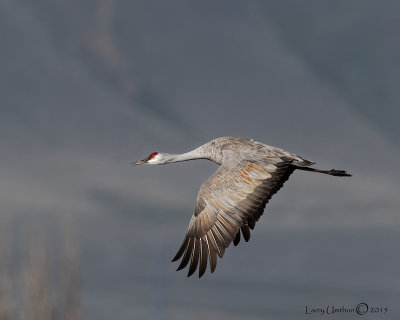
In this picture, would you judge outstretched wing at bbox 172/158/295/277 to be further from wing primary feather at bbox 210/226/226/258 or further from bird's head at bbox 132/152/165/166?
bird's head at bbox 132/152/165/166

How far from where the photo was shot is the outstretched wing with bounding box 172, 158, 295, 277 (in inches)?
741

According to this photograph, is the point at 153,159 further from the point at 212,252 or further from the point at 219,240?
the point at 212,252

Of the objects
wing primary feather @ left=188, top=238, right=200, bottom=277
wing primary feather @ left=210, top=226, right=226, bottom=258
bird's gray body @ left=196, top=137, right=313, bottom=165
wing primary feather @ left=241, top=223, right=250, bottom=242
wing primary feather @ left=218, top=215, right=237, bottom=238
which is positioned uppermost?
bird's gray body @ left=196, top=137, right=313, bottom=165

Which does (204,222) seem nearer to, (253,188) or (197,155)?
(253,188)

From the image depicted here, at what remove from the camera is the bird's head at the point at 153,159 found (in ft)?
86.0

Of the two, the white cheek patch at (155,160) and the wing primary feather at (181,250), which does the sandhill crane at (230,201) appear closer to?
the wing primary feather at (181,250)

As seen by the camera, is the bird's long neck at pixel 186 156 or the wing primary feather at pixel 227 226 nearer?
the wing primary feather at pixel 227 226

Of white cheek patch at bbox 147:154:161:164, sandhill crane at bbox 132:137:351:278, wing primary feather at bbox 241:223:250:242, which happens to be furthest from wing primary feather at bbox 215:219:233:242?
white cheek patch at bbox 147:154:161:164

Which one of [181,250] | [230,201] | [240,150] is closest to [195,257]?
[181,250]

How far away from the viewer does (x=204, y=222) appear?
63.4ft

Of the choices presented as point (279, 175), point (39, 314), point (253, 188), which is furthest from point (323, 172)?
point (39, 314)

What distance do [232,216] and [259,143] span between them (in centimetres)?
460

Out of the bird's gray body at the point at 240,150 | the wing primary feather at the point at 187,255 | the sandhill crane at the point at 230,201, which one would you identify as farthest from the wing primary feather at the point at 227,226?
the bird's gray body at the point at 240,150

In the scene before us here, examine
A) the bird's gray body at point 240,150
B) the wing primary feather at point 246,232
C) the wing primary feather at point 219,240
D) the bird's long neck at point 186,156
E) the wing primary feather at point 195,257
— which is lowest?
the wing primary feather at point 195,257
